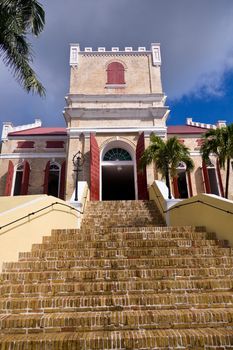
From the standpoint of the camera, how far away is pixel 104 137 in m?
18.3

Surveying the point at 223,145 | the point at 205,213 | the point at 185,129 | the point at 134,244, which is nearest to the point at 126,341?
the point at 134,244

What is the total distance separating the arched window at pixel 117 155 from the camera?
61.3 ft

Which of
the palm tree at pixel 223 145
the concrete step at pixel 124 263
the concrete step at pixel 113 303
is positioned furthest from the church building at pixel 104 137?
the concrete step at pixel 113 303

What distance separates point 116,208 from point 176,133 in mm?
11952

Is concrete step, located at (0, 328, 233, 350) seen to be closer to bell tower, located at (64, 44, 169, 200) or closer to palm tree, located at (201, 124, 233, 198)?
palm tree, located at (201, 124, 233, 198)

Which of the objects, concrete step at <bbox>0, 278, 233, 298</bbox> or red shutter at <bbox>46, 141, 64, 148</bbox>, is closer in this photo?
concrete step at <bbox>0, 278, 233, 298</bbox>

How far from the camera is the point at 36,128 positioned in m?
24.3

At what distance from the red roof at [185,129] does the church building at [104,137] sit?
0.09 metres

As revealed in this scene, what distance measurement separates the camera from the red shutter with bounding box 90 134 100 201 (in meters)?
16.4

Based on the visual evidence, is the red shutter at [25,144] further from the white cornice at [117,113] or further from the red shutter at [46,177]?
the white cornice at [117,113]

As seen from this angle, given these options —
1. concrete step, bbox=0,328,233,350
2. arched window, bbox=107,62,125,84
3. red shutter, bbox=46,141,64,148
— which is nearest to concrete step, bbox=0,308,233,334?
concrete step, bbox=0,328,233,350

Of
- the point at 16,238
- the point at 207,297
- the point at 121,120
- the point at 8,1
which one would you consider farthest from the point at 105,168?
the point at 207,297

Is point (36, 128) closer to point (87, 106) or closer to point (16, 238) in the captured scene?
point (87, 106)

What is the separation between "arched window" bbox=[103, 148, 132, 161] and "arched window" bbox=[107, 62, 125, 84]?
5.74 metres
